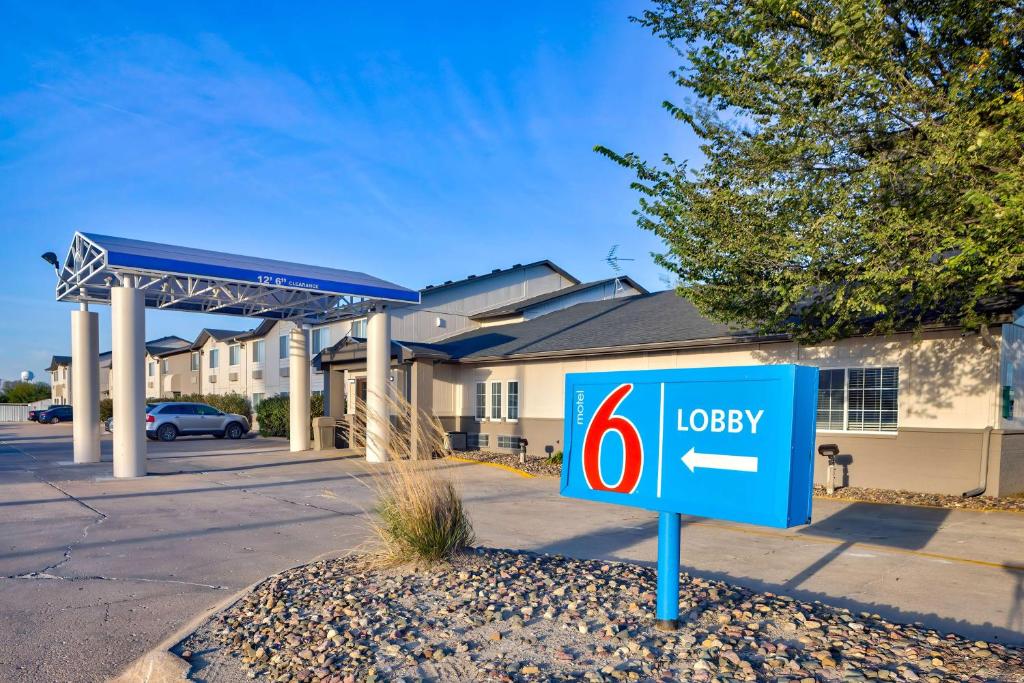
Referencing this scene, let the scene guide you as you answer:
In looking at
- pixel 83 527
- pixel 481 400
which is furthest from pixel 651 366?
pixel 83 527

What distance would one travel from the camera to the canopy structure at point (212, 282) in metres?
16.1

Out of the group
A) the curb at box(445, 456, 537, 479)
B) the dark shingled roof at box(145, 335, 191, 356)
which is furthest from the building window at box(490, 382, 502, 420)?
the dark shingled roof at box(145, 335, 191, 356)

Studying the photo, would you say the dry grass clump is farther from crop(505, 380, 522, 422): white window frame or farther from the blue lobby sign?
crop(505, 380, 522, 422): white window frame

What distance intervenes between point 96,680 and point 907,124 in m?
10.5

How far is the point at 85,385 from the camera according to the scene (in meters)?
18.7

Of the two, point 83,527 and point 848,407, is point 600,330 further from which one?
point 83,527

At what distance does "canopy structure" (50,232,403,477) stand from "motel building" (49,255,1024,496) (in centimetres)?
112

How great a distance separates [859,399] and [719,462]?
10981 mm

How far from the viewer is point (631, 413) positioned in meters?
5.23

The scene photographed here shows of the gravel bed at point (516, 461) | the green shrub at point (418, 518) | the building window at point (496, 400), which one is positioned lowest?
the gravel bed at point (516, 461)

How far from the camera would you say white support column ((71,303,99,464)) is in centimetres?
1864

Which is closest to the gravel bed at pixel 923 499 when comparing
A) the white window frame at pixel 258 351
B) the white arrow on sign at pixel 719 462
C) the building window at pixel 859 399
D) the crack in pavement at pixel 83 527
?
the building window at pixel 859 399

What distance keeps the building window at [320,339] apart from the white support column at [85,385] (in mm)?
15395

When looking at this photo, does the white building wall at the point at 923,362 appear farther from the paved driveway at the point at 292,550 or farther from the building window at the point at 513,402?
the building window at the point at 513,402
